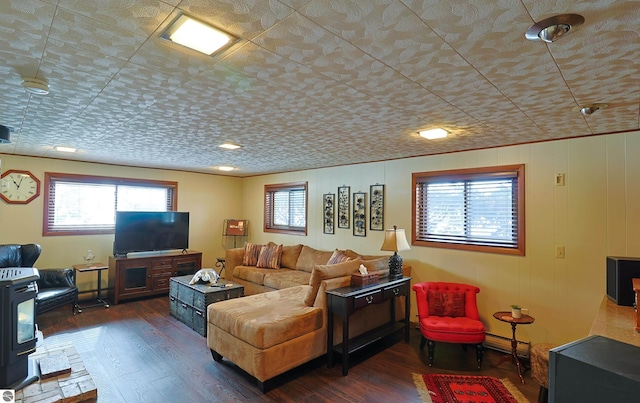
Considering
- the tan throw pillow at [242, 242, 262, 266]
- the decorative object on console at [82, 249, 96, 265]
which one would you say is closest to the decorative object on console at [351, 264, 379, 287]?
the tan throw pillow at [242, 242, 262, 266]

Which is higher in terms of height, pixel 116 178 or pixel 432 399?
pixel 116 178

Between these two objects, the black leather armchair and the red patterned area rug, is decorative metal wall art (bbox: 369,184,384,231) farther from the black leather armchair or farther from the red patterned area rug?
the black leather armchair

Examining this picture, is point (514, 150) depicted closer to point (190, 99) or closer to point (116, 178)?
point (190, 99)

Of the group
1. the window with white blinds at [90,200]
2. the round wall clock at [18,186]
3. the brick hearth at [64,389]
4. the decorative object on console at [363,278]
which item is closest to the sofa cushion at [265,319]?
the decorative object on console at [363,278]

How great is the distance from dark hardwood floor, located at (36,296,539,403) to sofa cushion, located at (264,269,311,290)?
4.47 ft

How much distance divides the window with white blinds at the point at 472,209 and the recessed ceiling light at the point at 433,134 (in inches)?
39.3

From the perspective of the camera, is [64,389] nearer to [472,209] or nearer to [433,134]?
[433,134]

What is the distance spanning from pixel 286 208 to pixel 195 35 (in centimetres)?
531

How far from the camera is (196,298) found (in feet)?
13.7

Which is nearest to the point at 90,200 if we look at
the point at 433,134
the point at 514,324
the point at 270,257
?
the point at 270,257

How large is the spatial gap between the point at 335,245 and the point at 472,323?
2701 mm

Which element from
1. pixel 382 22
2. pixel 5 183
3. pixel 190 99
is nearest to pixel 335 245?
pixel 190 99

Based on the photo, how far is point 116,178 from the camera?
585cm

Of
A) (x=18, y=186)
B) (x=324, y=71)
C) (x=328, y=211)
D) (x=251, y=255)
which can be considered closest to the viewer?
(x=324, y=71)
